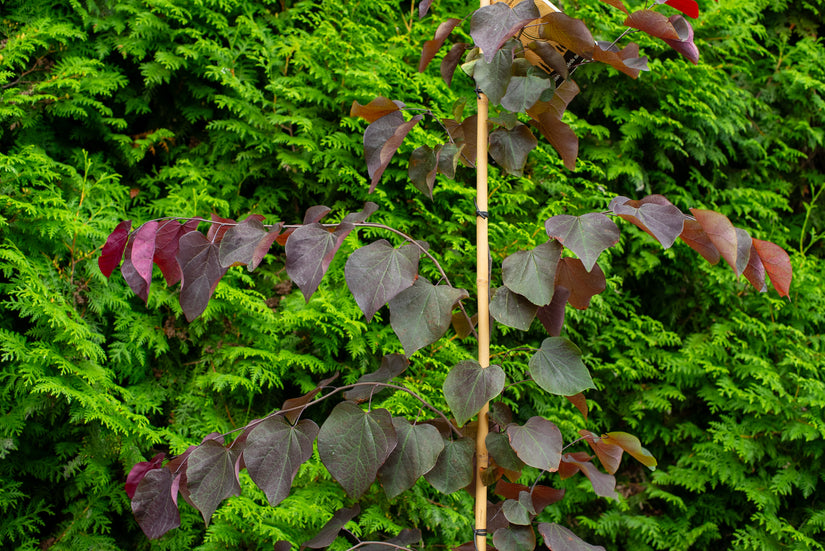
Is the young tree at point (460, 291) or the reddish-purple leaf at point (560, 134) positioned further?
the reddish-purple leaf at point (560, 134)

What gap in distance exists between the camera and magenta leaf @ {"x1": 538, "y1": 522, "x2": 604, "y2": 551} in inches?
32.0

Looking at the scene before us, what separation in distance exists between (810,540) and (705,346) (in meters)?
0.67

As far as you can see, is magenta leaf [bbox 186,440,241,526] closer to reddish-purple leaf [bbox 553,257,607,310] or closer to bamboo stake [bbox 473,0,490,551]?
bamboo stake [bbox 473,0,490,551]

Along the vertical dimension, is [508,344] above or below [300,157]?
below

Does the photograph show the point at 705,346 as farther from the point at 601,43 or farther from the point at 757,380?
the point at 601,43

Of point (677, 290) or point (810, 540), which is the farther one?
point (677, 290)

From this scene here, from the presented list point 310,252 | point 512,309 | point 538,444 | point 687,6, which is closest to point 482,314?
point 512,309

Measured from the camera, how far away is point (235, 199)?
1.97 m

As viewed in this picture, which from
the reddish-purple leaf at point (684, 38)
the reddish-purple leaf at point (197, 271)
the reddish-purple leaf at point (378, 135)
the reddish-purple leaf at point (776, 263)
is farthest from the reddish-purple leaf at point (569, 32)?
the reddish-purple leaf at point (197, 271)

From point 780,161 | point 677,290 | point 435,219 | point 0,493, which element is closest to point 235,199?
point 435,219

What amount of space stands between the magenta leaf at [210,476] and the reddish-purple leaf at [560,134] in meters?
Answer: 0.74

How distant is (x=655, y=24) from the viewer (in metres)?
0.77

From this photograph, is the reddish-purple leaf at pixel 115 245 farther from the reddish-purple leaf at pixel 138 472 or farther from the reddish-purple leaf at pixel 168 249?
the reddish-purple leaf at pixel 138 472

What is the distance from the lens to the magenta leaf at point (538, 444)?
756 millimetres
